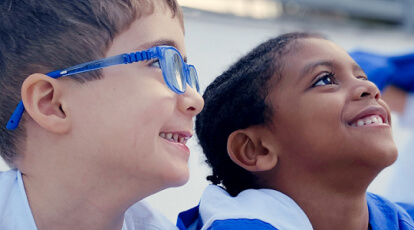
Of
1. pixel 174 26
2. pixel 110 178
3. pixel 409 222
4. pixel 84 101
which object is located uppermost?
pixel 174 26

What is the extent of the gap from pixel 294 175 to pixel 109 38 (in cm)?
48

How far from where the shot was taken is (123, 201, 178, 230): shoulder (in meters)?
1.11

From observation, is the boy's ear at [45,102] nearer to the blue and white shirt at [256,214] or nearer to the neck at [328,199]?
the blue and white shirt at [256,214]

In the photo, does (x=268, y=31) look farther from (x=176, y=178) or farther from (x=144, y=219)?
(x=176, y=178)

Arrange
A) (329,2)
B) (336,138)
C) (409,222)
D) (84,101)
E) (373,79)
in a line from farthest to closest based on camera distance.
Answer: (329,2), (373,79), (409,222), (336,138), (84,101)

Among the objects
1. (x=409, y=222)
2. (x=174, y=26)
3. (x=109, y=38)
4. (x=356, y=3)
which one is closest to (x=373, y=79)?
(x=409, y=222)

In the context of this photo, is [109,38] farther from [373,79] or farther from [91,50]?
[373,79]

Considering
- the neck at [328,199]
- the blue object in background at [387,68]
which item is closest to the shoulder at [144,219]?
the neck at [328,199]

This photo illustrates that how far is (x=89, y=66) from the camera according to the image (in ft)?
2.91

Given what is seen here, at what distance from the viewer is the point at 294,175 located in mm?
1132

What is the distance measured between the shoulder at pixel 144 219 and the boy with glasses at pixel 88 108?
0.17 meters

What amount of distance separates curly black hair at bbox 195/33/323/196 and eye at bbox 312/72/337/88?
0.08 m

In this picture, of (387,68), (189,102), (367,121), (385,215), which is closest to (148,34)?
(189,102)

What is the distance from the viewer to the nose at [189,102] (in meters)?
0.93
